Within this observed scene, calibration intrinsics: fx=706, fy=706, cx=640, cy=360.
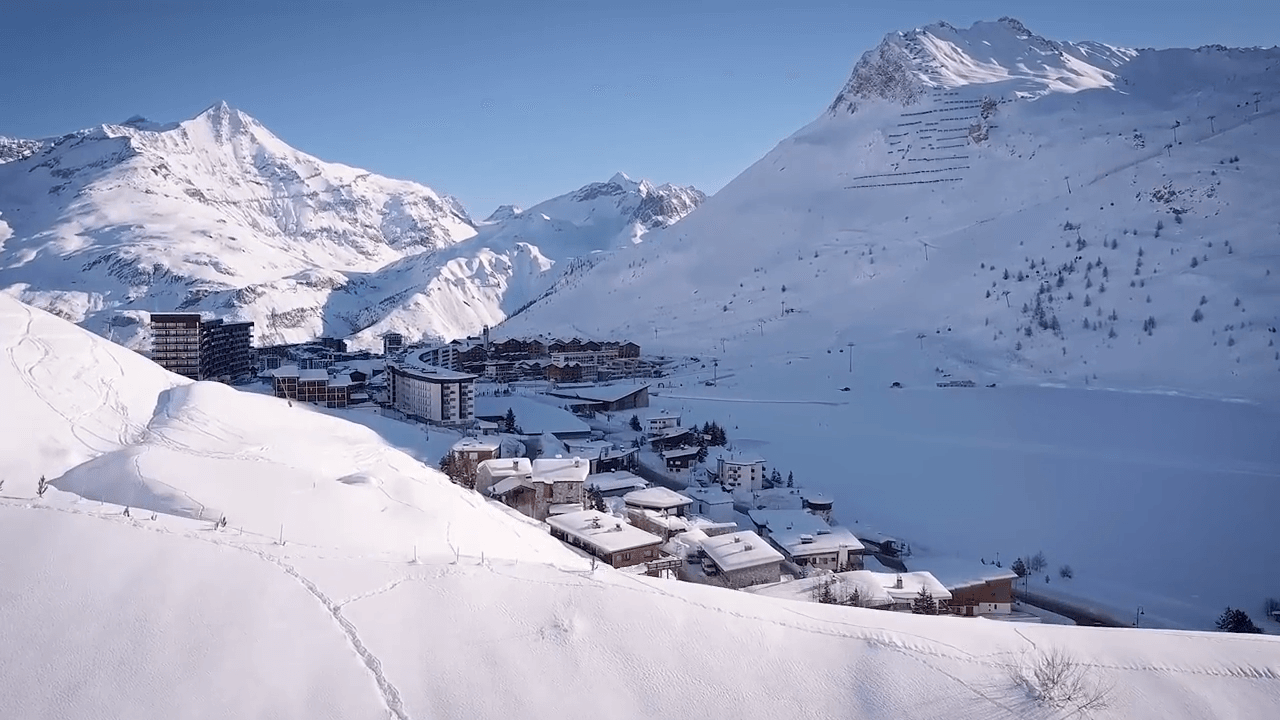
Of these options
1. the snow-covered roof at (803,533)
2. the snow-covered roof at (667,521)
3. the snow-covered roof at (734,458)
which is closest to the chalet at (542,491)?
the snow-covered roof at (667,521)

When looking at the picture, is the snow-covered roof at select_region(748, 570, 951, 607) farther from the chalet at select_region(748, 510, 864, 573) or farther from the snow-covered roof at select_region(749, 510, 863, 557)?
the snow-covered roof at select_region(749, 510, 863, 557)

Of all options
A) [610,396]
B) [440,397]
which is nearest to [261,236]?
[610,396]

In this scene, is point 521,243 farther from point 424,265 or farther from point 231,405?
point 231,405

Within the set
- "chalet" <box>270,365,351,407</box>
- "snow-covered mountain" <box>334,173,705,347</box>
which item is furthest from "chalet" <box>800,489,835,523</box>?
"snow-covered mountain" <box>334,173,705,347</box>

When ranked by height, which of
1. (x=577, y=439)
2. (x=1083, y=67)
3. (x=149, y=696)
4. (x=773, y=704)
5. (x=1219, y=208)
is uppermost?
(x=1083, y=67)

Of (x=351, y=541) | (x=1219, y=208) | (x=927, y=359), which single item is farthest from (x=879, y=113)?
(x=351, y=541)

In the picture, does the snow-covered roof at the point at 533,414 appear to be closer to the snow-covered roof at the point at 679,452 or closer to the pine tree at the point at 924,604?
the snow-covered roof at the point at 679,452
